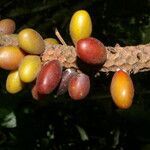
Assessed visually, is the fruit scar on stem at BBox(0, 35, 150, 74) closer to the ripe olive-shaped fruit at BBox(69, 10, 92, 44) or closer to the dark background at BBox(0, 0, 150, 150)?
the ripe olive-shaped fruit at BBox(69, 10, 92, 44)

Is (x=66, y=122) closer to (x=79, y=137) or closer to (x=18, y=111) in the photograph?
(x=79, y=137)

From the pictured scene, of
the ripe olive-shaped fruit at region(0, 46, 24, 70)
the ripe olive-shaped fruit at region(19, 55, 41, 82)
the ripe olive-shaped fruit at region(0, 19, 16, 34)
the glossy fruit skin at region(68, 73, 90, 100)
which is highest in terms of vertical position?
the ripe olive-shaped fruit at region(0, 19, 16, 34)

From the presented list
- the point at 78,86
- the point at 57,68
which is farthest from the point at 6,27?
the point at 78,86

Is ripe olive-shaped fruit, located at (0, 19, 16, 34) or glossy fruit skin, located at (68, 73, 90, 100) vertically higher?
ripe olive-shaped fruit, located at (0, 19, 16, 34)

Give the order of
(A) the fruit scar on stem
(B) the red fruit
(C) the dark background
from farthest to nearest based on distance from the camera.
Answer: (C) the dark background → (A) the fruit scar on stem → (B) the red fruit

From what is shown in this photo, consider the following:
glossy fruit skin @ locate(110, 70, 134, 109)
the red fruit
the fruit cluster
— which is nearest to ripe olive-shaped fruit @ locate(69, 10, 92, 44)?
the fruit cluster

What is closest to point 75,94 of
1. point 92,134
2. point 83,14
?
point 83,14

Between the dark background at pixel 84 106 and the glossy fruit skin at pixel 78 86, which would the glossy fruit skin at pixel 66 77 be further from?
the dark background at pixel 84 106
